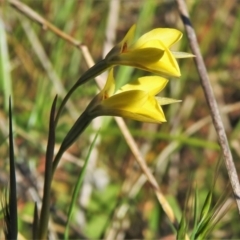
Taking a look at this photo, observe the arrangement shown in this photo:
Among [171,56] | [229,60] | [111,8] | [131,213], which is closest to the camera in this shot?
[171,56]

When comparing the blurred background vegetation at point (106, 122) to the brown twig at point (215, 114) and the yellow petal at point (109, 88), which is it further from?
the yellow petal at point (109, 88)

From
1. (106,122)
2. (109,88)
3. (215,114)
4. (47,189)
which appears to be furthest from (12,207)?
(106,122)

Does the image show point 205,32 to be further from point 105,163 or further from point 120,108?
point 120,108

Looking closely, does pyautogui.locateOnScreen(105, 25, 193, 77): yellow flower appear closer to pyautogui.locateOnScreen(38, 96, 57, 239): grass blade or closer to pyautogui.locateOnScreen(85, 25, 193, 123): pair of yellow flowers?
pyautogui.locateOnScreen(85, 25, 193, 123): pair of yellow flowers

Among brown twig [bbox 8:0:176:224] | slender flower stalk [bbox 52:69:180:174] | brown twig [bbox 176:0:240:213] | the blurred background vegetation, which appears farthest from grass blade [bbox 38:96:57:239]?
the blurred background vegetation

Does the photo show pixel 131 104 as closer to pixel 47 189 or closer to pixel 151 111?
pixel 151 111

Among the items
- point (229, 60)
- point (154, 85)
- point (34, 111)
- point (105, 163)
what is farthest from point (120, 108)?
point (229, 60)

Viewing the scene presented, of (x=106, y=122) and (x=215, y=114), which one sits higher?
(x=215, y=114)
